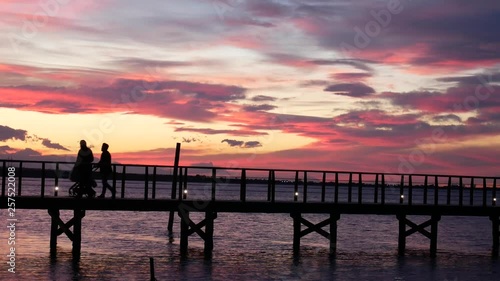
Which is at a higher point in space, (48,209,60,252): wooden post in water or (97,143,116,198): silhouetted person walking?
(97,143,116,198): silhouetted person walking

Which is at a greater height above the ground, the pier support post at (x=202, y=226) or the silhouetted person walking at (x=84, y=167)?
the silhouetted person walking at (x=84, y=167)

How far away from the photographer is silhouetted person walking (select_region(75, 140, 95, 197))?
29906mm

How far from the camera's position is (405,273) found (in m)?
31.7

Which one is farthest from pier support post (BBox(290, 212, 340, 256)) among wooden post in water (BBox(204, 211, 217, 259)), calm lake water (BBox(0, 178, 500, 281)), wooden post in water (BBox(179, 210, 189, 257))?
wooden post in water (BBox(179, 210, 189, 257))

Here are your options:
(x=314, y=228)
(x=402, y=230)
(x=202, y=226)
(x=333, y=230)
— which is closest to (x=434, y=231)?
(x=402, y=230)

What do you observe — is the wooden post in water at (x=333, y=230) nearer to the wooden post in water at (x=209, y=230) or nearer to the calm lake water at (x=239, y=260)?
the calm lake water at (x=239, y=260)

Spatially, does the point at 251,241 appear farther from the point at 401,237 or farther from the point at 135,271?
the point at 135,271

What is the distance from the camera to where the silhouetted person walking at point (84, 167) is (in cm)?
2991

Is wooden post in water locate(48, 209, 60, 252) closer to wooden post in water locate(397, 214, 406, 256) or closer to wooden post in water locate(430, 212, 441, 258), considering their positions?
wooden post in water locate(397, 214, 406, 256)

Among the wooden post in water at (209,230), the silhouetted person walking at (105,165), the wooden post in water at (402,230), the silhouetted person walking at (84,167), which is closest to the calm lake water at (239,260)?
the wooden post in water at (209,230)

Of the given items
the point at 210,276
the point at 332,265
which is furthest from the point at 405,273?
the point at 210,276

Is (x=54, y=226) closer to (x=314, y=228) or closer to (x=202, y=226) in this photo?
(x=202, y=226)

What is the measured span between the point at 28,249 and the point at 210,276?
40.9 feet

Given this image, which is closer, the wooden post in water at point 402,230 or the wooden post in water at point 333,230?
the wooden post in water at point 333,230
